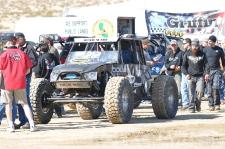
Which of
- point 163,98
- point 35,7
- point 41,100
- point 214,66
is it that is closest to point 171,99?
point 163,98

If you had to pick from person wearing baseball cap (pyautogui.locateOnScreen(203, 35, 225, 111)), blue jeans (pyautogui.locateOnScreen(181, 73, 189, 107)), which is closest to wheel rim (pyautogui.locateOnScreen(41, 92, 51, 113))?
blue jeans (pyautogui.locateOnScreen(181, 73, 189, 107))

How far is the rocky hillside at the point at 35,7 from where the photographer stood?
7962cm

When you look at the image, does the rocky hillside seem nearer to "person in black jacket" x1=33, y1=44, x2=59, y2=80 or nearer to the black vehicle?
"person in black jacket" x1=33, y1=44, x2=59, y2=80

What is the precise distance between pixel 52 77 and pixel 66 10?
708 inches

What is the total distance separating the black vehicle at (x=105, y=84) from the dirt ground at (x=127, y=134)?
0.33 m

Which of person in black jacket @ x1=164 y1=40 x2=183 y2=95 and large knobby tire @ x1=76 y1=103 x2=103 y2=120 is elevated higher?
person in black jacket @ x1=164 y1=40 x2=183 y2=95

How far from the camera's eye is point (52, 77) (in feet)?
51.5

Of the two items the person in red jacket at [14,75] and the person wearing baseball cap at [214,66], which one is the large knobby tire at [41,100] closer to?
the person in red jacket at [14,75]

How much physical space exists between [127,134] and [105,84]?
243 centimetres

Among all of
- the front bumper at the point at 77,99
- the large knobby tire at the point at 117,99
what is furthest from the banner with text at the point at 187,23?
the large knobby tire at the point at 117,99

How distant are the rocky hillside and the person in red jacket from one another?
206 ft

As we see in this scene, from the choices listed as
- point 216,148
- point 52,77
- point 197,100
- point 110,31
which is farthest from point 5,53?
point 110,31

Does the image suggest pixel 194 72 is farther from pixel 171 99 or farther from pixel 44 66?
pixel 44 66

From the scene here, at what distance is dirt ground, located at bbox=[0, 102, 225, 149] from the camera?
481 inches
